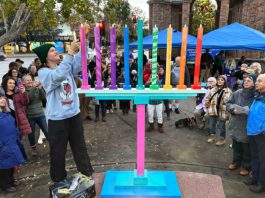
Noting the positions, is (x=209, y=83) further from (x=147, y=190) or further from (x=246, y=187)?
(x=147, y=190)

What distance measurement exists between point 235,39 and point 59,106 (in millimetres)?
6771

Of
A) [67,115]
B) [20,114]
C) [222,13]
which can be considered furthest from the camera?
[222,13]

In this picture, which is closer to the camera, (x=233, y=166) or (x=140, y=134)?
(x=140, y=134)

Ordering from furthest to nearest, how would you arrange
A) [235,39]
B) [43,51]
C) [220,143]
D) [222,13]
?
1. [222,13]
2. [235,39]
3. [220,143]
4. [43,51]

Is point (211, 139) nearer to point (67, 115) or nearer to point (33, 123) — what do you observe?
point (67, 115)

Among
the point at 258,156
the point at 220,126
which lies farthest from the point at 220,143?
the point at 258,156

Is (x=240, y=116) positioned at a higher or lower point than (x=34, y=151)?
higher

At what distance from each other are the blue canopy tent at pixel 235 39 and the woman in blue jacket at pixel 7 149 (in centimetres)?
631

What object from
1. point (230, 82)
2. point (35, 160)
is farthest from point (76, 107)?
point (230, 82)

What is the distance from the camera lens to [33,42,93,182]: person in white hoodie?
265cm

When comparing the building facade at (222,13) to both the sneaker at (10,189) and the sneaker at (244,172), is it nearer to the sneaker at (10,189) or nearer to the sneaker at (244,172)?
the sneaker at (244,172)

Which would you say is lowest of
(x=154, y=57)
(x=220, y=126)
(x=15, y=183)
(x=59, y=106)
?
(x=15, y=183)

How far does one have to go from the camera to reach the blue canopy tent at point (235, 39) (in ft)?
23.4

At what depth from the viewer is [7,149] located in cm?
334
